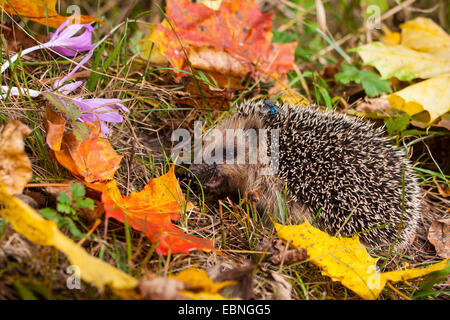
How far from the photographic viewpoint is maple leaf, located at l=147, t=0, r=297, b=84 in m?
4.22

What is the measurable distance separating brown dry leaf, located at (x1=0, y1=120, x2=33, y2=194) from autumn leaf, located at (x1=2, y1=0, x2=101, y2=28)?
1654 mm

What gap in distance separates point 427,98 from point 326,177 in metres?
1.83

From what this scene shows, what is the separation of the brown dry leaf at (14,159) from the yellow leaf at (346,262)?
174cm

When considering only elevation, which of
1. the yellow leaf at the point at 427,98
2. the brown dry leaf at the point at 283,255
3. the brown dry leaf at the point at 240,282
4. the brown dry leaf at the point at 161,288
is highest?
the yellow leaf at the point at 427,98

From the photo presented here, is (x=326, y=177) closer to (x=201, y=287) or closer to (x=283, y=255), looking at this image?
(x=283, y=255)

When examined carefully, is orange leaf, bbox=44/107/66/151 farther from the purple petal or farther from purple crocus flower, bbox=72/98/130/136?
the purple petal

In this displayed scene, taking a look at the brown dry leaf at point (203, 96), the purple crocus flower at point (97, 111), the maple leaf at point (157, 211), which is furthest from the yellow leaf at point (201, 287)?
the brown dry leaf at point (203, 96)

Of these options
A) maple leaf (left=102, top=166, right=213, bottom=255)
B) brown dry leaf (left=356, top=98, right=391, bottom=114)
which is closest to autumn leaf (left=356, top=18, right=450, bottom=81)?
brown dry leaf (left=356, top=98, right=391, bottom=114)

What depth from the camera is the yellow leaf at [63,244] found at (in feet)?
6.33

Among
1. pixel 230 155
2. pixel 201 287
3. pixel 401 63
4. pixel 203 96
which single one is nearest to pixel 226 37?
pixel 203 96

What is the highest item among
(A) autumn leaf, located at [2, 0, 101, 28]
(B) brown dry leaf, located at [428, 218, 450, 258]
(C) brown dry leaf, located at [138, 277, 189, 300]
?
(A) autumn leaf, located at [2, 0, 101, 28]

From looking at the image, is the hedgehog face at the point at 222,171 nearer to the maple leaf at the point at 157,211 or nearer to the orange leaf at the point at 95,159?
the maple leaf at the point at 157,211

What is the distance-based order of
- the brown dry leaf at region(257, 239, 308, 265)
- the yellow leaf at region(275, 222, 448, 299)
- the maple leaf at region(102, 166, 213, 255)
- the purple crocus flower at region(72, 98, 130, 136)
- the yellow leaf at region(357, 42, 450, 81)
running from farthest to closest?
the yellow leaf at region(357, 42, 450, 81) → the purple crocus flower at region(72, 98, 130, 136) → the brown dry leaf at region(257, 239, 308, 265) → the yellow leaf at region(275, 222, 448, 299) → the maple leaf at region(102, 166, 213, 255)
